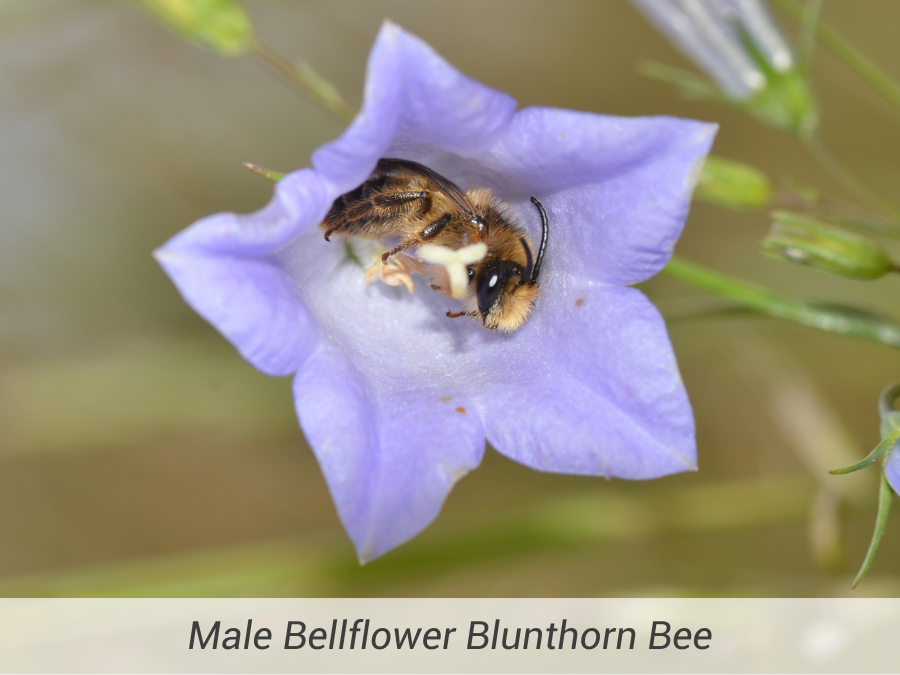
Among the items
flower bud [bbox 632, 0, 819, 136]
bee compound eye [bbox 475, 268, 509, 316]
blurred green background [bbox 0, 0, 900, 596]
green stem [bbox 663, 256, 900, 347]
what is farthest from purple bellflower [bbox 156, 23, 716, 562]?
blurred green background [bbox 0, 0, 900, 596]

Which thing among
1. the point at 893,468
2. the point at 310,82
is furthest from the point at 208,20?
the point at 893,468

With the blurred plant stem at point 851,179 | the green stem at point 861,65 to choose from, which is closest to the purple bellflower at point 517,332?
the blurred plant stem at point 851,179

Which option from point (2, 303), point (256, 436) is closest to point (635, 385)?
point (256, 436)

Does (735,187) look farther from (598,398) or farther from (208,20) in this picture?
(208,20)

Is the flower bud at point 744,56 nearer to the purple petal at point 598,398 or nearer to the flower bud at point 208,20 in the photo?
the purple petal at point 598,398

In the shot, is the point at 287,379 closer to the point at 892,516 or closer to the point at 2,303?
the point at 2,303
